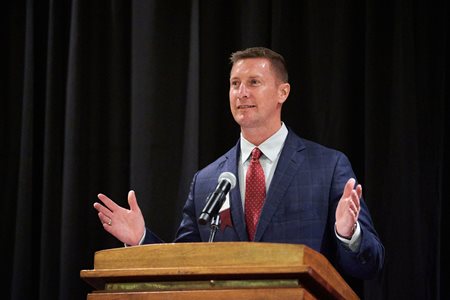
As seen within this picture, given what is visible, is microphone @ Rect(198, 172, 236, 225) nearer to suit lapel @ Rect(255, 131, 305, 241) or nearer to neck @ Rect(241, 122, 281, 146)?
suit lapel @ Rect(255, 131, 305, 241)

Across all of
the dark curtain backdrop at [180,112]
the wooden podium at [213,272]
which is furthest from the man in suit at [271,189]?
the wooden podium at [213,272]

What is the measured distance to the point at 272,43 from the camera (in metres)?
3.75

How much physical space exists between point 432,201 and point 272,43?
107cm

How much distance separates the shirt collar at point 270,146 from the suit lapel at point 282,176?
0.05 metres

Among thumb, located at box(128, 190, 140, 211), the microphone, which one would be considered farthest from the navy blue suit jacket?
the microphone

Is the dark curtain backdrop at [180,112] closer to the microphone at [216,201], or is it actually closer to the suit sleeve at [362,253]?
the suit sleeve at [362,253]

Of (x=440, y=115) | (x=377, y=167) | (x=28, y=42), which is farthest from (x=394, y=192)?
(x=28, y=42)

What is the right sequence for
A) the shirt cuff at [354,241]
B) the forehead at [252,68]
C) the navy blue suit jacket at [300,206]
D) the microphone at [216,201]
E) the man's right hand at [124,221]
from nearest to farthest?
1. the microphone at [216,201]
2. the shirt cuff at [354,241]
3. the man's right hand at [124,221]
4. the navy blue suit jacket at [300,206]
5. the forehead at [252,68]

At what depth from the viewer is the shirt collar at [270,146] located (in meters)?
3.30

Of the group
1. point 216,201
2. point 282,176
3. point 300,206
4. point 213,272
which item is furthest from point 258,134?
point 213,272

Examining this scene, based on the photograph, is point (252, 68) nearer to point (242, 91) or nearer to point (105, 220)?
point (242, 91)

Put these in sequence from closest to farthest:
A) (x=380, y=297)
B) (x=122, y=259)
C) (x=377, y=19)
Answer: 1. (x=122, y=259)
2. (x=380, y=297)
3. (x=377, y=19)

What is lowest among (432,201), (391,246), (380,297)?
(380,297)

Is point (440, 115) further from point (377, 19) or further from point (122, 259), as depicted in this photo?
point (122, 259)
